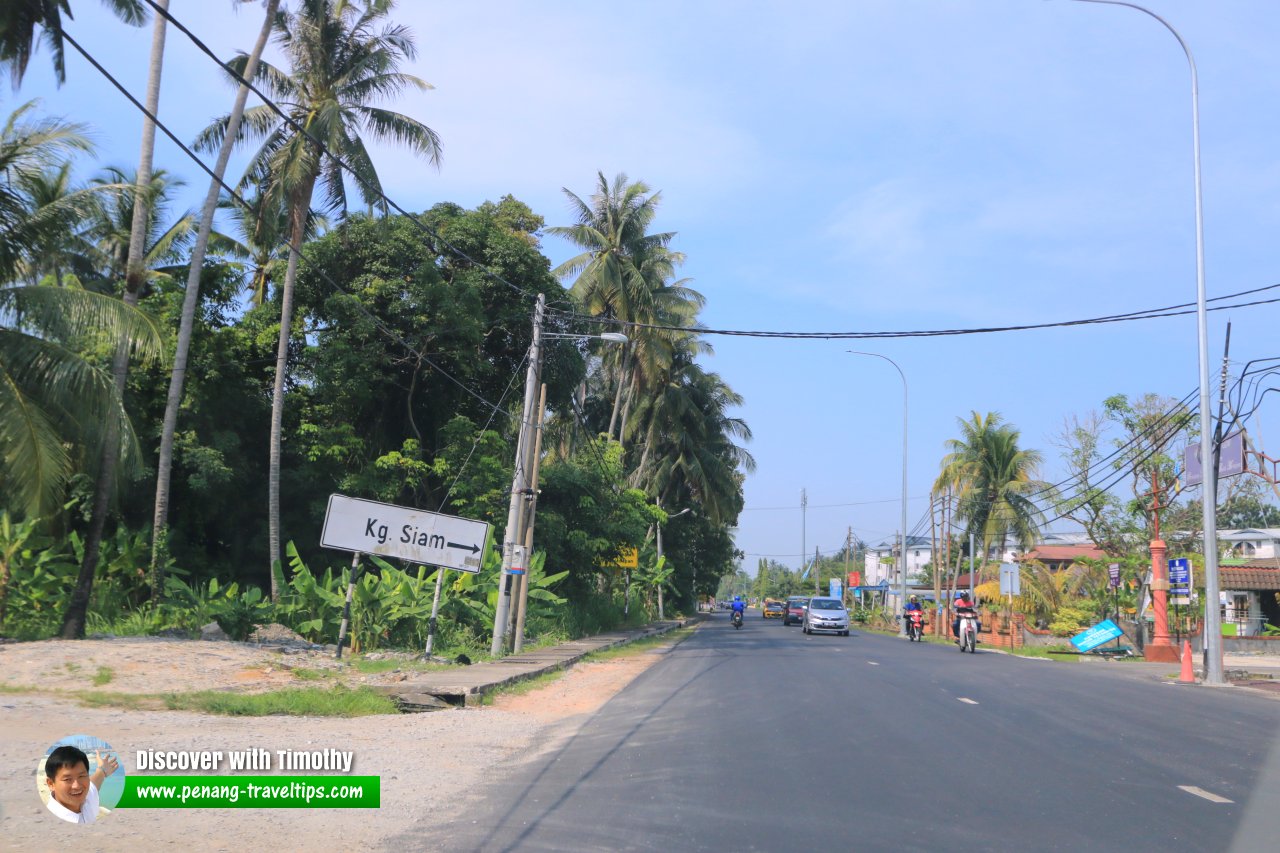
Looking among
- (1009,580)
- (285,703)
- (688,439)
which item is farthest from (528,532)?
(688,439)

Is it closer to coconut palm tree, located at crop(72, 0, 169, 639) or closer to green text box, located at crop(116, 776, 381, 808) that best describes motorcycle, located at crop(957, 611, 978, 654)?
coconut palm tree, located at crop(72, 0, 169, 639)

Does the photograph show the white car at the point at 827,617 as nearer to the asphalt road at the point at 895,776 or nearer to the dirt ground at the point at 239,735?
the dirt ground at the point at 239,735

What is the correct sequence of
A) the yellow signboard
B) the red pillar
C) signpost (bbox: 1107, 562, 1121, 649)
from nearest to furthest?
the red pillar → signpost (bbox: 1107, 562, 1121, 649) → the yellow signboard

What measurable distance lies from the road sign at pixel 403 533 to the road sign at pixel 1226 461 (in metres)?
14.5

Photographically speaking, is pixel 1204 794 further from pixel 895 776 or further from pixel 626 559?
pixel 626 559

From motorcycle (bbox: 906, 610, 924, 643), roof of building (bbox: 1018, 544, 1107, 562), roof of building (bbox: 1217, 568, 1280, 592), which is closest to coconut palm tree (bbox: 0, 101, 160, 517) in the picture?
motorcycle (bbox: 906, 610, 924, 643)

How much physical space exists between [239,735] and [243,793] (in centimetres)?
269

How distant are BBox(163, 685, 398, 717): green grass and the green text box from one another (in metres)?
3.98

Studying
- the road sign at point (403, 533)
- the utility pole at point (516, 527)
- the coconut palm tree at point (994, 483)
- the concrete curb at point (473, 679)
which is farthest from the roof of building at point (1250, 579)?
the road sign at point (403, 533)

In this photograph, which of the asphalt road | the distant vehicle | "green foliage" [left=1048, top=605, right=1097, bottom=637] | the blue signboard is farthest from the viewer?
the distant vehicle

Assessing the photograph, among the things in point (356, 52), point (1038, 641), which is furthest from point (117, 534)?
point (1038, 641)

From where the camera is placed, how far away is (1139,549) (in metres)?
36.8

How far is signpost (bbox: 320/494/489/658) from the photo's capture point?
56.7ft

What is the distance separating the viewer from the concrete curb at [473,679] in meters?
13.0
